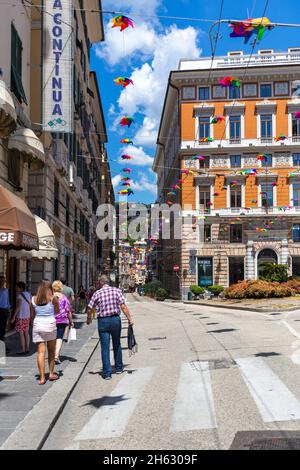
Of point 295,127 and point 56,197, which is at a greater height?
point 295,127

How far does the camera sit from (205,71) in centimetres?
5050

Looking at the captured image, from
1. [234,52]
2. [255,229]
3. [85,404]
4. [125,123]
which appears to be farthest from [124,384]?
[234,52]

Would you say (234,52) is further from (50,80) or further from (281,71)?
(50,80)

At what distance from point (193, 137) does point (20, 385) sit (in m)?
44.8

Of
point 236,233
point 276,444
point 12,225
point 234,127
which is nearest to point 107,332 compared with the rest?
point 12,225

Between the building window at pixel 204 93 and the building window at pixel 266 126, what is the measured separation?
18.6 feet

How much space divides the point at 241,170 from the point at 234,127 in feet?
14.5

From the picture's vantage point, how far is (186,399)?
7008mm

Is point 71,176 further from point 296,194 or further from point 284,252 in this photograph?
point 296,194

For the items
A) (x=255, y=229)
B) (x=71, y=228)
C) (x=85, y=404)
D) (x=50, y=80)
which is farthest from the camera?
(x=255, y=229)

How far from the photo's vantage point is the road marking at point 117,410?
18.6ft

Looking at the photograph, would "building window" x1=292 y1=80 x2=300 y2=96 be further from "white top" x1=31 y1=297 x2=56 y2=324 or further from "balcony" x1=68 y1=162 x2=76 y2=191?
"white top" x1=31 y1=297 x2=56 y2=324

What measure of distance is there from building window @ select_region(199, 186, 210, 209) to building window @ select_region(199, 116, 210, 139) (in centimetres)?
524

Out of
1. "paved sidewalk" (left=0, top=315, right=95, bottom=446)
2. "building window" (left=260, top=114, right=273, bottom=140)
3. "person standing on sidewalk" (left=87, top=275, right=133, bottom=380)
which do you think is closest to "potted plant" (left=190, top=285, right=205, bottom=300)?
"building window" (left=260, top=114, right=273, bottom=140)
